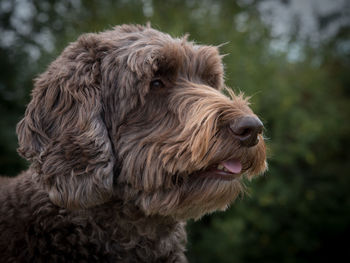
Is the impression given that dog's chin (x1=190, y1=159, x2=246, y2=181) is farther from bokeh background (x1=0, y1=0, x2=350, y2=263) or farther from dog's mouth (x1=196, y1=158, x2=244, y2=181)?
bokeh background (x1=0, y1=0, x2=350, y2=263)

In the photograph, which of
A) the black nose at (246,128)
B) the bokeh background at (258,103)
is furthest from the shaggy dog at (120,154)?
the bokeh background at (258,103)

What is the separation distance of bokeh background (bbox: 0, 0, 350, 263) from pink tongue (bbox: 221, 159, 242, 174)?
18.3 feet

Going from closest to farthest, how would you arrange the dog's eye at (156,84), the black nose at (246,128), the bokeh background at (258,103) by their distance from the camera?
the black nose at (246,128) < the dog's eye at (156,84) < the bokeh background at (258,103)

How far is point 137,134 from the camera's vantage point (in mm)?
3125

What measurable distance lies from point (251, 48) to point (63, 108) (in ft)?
26.4

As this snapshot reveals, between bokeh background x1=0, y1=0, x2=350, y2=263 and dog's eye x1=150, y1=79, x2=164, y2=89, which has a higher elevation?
dog's eye x1=150, y1=79, x2=164, y2=89

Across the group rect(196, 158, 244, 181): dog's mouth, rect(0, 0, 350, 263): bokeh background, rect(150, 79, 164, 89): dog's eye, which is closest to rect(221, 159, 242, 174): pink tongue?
rect(196, 158, 244, 181): dog's mouth

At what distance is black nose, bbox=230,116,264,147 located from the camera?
9.40 feet

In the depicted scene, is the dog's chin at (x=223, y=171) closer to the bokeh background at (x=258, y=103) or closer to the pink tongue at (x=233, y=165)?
the pink tongue at (x=233, y=165)

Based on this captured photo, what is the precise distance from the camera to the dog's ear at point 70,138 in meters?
2.92

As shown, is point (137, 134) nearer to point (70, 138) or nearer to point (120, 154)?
point (120, 154)

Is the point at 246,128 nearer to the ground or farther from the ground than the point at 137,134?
farther from the ground

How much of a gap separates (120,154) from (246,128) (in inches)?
35.9

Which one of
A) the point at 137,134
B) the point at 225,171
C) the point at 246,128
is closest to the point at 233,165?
the point at 225,171
